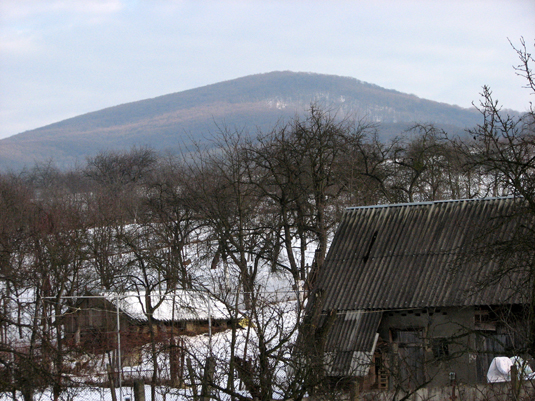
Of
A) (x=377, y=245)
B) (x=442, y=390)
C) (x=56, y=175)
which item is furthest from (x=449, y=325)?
(x=56, y=175)

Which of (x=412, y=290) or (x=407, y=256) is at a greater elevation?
(x=407, y=256)

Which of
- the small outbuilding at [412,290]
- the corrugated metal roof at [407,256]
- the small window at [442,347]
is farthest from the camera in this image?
the corrugated metal roof at [407,256]

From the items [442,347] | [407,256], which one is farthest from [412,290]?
[442,347]

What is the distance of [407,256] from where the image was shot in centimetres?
1778

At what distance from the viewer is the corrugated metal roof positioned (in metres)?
16.5

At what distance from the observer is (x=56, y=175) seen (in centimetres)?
8525

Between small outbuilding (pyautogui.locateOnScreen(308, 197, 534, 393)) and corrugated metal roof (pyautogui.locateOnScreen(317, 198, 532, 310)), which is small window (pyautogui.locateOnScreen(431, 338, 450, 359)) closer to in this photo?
small outbuilding (pyautogui.locateOnScreen(308, 197, 534, 393))

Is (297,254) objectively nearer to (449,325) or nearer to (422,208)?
(422,208)

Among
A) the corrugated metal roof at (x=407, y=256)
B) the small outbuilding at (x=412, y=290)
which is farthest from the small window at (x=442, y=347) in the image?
the corrugated metal roof at (x=407, y=256)

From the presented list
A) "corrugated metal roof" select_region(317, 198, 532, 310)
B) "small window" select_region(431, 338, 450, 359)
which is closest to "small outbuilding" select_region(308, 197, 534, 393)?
"corrugated metal roof" select_region(317, 198, 532, 310)

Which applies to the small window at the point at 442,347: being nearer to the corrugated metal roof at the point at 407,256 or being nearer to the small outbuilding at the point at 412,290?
the small outbuilding at the point at 412,290

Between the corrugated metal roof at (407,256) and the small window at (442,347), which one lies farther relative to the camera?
the corrugated metal roof at (407,256)

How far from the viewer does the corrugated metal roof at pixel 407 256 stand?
16469 mm

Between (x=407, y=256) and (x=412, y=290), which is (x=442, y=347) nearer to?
(x=412, y=290)
